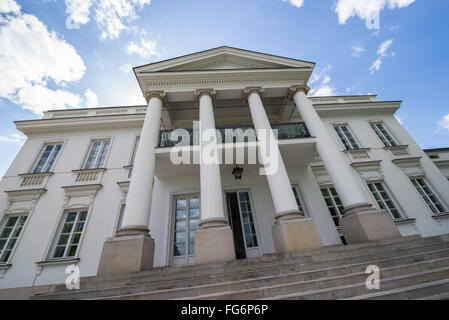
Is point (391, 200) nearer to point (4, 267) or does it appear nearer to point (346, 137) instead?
point (346, 137)

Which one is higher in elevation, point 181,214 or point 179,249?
point 181,214

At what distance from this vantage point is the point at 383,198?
24.8 feet

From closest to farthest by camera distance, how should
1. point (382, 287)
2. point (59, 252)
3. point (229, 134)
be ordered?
1. point (382, 287)
2. point (59, 252)
3. point (229, 134)

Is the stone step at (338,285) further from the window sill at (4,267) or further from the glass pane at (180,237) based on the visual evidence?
the window sill at (4,267)

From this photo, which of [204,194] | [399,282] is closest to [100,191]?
[204,194]

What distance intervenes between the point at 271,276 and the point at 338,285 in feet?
3.30

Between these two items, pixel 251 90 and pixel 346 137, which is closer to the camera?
pixel 251 90

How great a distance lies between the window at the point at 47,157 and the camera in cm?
777

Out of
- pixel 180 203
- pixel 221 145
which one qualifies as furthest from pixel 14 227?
pixel 221 145

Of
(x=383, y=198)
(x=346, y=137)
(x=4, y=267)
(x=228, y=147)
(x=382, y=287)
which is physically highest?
(x=346, y=137)

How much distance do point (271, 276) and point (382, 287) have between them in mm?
1541

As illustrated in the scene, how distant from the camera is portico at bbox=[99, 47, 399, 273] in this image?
429 centimetres

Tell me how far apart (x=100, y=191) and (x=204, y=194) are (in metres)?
5.07

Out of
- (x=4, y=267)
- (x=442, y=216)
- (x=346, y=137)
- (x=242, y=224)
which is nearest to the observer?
(x=4, y=267)
